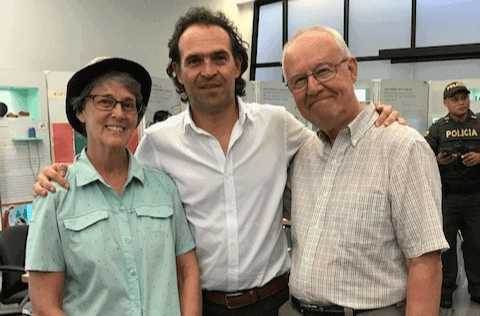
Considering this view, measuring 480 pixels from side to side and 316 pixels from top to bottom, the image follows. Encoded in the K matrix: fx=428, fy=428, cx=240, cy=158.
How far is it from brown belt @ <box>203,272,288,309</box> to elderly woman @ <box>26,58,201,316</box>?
0.13 metres

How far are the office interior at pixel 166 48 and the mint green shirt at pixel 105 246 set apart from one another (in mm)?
3610

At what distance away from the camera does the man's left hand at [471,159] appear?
394 cm

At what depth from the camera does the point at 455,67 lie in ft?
23.2

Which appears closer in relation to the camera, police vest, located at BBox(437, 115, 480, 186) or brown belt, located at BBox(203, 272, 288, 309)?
brown belt, located at BBox(203, 272, 288, 309)

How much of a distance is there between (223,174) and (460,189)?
3217 millimetres

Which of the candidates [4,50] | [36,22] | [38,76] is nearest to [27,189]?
[38,76]

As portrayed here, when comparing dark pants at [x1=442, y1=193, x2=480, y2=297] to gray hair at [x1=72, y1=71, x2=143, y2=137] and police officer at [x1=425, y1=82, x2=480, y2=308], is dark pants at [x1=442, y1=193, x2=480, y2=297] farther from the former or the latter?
gray hair at [x1=72, y1=71, x2=143, y2=137]

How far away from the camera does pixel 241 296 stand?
5.56 feet

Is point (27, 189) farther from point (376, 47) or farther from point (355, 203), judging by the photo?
point (376, 47)

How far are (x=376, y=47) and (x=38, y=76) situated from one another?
5.75m

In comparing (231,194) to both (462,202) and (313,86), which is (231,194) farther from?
(462,202)

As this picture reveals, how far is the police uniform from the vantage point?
403cm

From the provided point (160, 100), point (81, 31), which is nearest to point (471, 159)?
point (160, 100)

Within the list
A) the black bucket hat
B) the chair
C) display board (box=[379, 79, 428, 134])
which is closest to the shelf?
the chair
